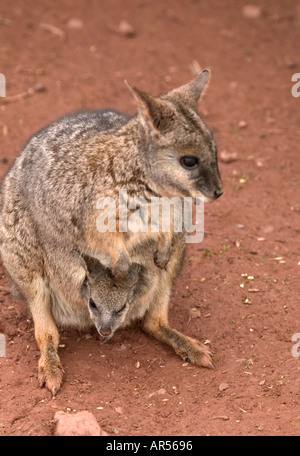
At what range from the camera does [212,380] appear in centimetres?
497

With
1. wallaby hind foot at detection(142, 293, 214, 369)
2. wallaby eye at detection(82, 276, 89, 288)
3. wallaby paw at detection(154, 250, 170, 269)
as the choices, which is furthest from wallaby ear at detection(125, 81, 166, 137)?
wallaby hind foot at detection(142, 293, 214, 369)

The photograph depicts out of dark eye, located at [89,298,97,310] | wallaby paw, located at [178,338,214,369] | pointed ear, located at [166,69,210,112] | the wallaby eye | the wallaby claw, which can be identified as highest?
pointed ear, located at [166,69,210,112]

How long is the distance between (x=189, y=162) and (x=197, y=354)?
4.96 ft

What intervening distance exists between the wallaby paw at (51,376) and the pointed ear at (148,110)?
1.80m

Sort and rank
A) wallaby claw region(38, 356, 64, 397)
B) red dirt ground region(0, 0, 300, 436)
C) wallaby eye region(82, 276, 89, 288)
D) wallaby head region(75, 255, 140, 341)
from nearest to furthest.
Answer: red dirt ground region(0, 0, 300, 436), wallaby claw region(38, 356, 64, 397), wallaby head region(75, 255, 140, 341), wallaby eye region(82, 276, 89, 288)

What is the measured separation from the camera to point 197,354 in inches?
203

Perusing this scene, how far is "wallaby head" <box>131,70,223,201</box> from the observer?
4.41 meters

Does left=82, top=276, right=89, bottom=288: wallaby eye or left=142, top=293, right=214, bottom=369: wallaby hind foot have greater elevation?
left=82, top=276, right=89, bottom=288: wallaby eye

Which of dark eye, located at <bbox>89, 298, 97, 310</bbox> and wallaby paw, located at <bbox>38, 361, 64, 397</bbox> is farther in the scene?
dark eye, located at <bbox>89, 298, 97, 310</bbox>

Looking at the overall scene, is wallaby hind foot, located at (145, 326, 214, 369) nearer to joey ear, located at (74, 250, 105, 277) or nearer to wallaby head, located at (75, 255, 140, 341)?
wallaby head, located at (75, 255, 140, 341)

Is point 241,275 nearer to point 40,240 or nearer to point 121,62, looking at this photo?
point 40,240

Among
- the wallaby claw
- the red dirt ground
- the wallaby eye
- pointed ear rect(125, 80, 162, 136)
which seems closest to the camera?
pointed ear rect(125, 80, 162, 136)

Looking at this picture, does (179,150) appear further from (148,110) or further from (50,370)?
(50,370)

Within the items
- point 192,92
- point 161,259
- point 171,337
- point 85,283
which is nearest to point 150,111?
point 192,92
